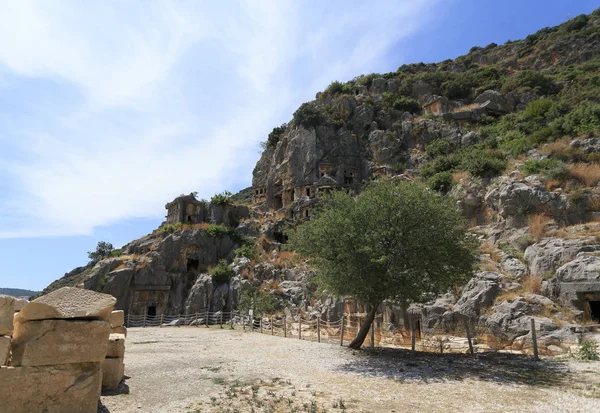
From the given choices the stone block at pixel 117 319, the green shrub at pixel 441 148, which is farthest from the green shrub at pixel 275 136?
the stone block at pixel 117 319

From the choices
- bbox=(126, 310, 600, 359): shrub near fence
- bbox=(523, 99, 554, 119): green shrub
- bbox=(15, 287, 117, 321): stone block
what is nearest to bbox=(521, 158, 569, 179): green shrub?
bbox=(126, 310, 600, 359): shrub near fence

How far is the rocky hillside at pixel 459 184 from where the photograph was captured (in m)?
20.0

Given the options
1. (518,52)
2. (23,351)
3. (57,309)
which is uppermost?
(518,52)

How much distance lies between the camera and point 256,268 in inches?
1572

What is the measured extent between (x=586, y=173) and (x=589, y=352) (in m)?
17.3

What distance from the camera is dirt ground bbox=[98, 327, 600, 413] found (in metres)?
8.13

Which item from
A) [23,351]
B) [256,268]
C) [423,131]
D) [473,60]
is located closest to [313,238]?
[23,351]

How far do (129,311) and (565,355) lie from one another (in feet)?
122

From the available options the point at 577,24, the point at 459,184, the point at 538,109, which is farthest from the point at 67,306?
the point at 577,24

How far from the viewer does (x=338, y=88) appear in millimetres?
66562

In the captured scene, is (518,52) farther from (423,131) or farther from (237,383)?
(237,383)

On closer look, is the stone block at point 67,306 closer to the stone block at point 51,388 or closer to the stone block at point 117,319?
the stone block at point 51,388

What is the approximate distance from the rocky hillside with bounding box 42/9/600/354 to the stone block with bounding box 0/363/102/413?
12.5 meters

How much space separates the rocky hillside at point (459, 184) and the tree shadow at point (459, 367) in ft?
8.61
